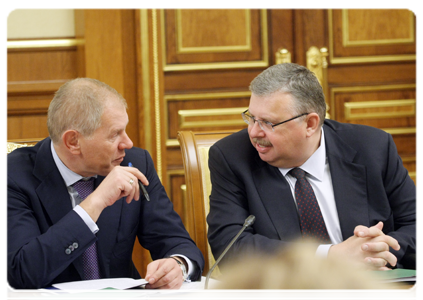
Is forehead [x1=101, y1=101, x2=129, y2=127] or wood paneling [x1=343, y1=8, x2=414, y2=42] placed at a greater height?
wood paneling [x1=343, y1=8, x2=414, y2=42]

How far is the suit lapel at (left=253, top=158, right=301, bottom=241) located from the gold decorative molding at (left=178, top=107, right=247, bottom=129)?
5.22ft

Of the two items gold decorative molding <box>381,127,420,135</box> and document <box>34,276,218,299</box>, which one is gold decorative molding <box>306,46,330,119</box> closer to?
gold decorative molding <box>381,127,420,135</box>

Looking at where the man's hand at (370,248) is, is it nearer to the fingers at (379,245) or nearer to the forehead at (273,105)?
the fingers at (379,245)

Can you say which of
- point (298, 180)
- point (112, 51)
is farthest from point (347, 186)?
point (112, 51)

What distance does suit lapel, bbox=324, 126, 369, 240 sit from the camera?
1645mm

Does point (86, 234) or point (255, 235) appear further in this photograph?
point (255, 235)

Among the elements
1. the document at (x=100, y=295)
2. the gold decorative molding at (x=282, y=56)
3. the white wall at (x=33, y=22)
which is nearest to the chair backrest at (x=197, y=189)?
the document at (x=100, y=295)

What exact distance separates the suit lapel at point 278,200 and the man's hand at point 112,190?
15.9 inches

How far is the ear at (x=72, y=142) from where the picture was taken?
60.9 inches

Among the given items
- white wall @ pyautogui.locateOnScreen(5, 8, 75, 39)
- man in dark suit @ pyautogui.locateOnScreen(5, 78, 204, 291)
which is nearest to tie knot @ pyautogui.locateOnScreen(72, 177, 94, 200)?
man in dark suit @ pyautogui.locateOnScreen(5, 78, 204, 291)

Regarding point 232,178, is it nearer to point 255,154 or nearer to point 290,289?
point 255,154
